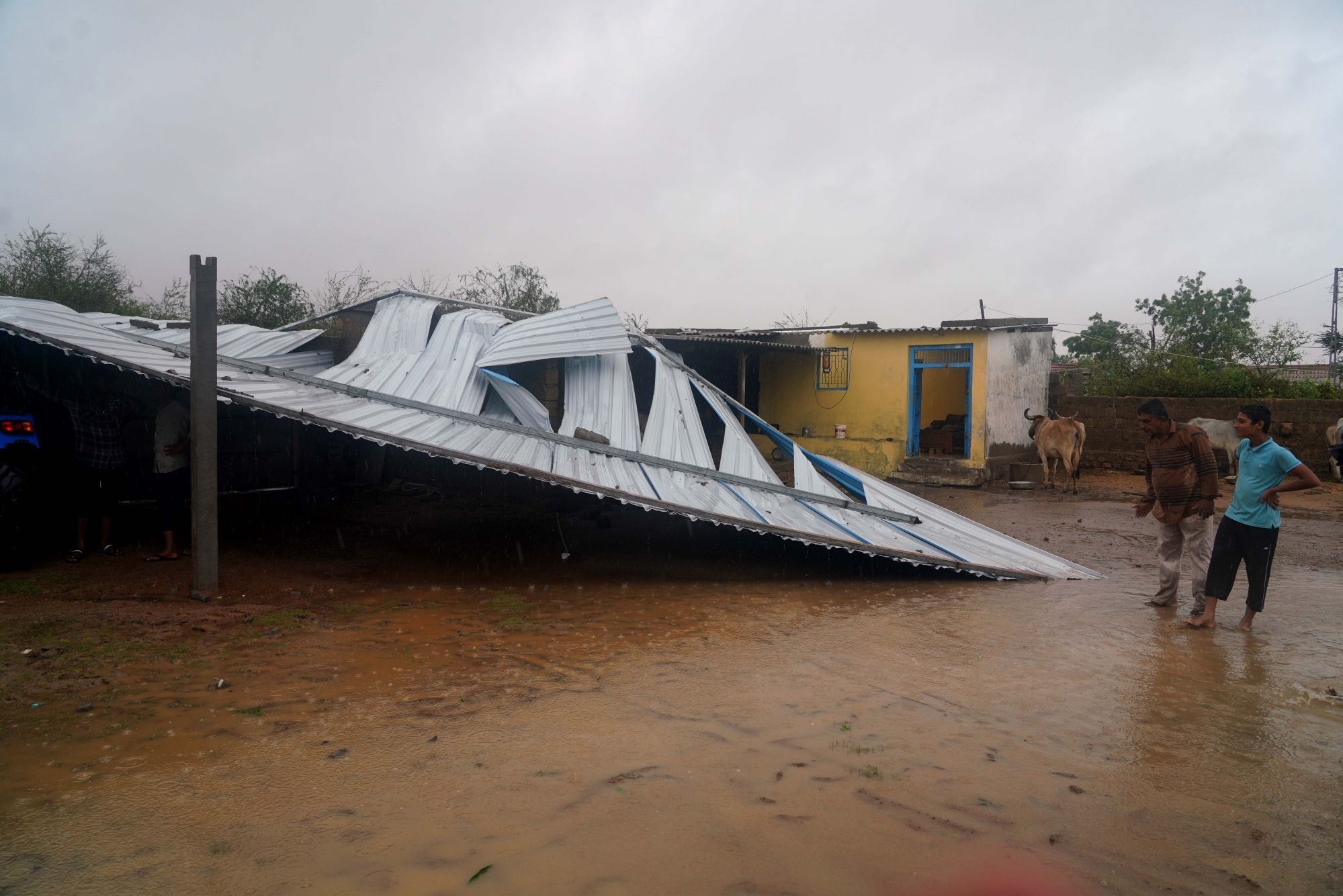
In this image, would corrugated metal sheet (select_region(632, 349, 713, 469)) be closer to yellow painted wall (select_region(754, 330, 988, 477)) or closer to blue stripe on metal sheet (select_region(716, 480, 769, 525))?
blue stripe on metal sheet (select_region(716, 480, 769, 525))

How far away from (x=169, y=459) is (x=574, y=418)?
138 inches

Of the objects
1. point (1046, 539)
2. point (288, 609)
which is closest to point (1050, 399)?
point (1046, 539)

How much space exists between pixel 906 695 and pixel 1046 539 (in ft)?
21.1

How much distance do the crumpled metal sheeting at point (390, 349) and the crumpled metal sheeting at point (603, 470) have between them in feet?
6.06

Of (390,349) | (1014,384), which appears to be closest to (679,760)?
(390,349)

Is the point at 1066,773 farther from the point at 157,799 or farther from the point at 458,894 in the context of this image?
the point at 157,799

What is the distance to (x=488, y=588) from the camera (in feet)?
20.7

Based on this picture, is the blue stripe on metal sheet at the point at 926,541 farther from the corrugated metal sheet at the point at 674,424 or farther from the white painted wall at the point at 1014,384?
the white painted wall at the point at 1014,384

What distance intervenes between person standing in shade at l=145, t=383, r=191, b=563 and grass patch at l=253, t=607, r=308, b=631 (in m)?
2.04

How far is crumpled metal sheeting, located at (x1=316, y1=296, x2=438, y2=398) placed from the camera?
7617mm

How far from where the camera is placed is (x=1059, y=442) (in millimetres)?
13984

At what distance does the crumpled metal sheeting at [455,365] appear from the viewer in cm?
735

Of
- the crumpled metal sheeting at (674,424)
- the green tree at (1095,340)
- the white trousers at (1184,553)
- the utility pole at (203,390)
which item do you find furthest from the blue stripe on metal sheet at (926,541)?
the green tree at (1095,340)

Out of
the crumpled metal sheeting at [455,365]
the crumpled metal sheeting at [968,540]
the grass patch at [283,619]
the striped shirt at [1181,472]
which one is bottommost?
the grass patch at [283,619]
